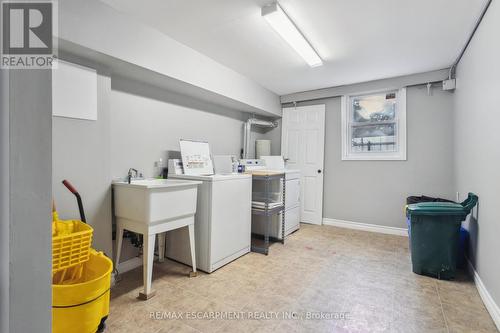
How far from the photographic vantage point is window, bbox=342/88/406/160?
3865mm

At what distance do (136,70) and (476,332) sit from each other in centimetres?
340

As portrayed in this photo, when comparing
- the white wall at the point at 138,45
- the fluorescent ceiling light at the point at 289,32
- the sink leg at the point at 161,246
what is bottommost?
the sink leg at the point at 161,246

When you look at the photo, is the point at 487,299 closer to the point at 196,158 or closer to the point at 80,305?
the point at 80,305

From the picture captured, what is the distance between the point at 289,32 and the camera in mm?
2414

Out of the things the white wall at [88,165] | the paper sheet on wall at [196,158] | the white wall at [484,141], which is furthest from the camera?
the paper sheet on wall at [196,158]

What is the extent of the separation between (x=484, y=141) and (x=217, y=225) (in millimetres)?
2502

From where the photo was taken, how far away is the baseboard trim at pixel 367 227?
12.6 feet

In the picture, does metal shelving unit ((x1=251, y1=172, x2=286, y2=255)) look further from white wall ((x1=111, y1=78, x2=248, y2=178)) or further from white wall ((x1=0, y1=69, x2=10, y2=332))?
white wall ((x1=0, y1=69, x2=10, y2=332))

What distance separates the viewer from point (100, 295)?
1531 millimetres

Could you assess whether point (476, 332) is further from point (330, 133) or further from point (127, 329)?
point (330, 133)

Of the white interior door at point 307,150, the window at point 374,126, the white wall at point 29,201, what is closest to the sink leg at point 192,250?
the white wall at point 29,201

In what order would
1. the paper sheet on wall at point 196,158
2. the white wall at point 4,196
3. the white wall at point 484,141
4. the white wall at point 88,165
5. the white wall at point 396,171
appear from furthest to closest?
the white wall at point 396,171 < the paper sheet on wall at point 196,158 < the white wall at point 88,165 < the white wall at point 484,141 < the white wall at point 4,196

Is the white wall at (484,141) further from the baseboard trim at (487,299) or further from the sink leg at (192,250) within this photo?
the sink leg at (192,250)

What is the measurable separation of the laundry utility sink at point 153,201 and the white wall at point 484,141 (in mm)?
2435
